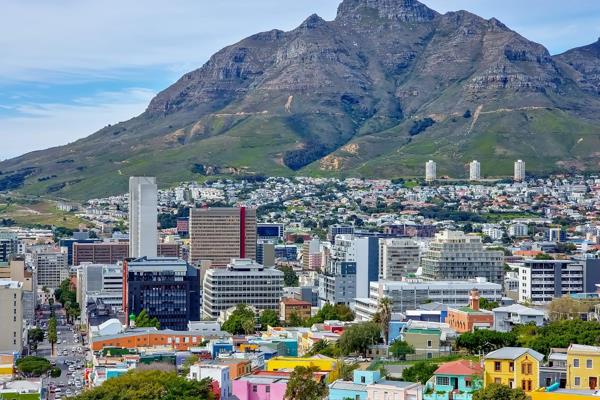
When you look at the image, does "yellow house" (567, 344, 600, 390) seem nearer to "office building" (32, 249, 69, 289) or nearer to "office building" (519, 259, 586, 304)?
Answer: "office building" (519, 259, 586, 304)

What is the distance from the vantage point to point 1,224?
187 metres

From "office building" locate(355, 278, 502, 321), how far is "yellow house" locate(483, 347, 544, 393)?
35767 millimetres

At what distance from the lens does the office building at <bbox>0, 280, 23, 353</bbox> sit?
275 ft

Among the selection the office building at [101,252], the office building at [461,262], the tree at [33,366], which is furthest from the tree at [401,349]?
the office building at [101,252]

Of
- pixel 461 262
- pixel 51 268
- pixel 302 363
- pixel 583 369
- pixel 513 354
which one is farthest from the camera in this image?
pixel 51 268

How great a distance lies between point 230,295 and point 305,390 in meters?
52.5

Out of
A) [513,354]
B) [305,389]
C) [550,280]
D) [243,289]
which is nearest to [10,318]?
[243,289]

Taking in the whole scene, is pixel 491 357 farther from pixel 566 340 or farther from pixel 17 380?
pixel 17 380

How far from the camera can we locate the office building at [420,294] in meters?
84.2

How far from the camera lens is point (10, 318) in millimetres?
83875

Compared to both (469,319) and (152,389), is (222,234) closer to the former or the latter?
(469,319)

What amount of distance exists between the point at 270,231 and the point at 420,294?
259 feet

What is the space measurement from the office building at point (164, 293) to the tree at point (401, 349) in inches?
1512

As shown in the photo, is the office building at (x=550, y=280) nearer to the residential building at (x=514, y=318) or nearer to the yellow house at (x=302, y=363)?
the residential building at (x=514, y=318)
